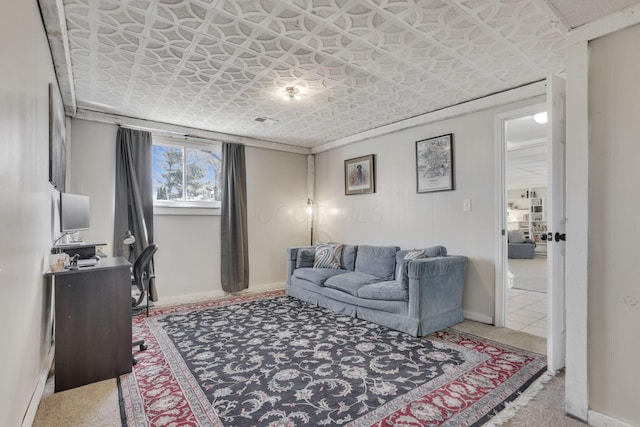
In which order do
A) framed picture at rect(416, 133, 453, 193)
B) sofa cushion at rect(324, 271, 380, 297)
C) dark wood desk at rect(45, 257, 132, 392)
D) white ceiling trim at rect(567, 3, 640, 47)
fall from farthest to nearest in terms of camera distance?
framed picture at rect(416, 133, 453, 193) → sofa cushion at rect(324, 271, 380, 297) → dark wood desk at rect(45, 257, 132, 392) → white ceiling trim at rect(567, 3, 640, 47)

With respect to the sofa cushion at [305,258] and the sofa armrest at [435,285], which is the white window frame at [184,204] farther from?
the sofa armrest at [435,285]

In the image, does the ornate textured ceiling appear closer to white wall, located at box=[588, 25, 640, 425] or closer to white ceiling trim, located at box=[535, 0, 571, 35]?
white ceiling trim, located at box=[535, 0, 571, 35]

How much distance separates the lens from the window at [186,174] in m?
4.39

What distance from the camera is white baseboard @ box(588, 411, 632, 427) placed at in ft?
5.31

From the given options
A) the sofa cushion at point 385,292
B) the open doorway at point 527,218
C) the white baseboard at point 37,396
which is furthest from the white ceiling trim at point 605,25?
the white baseboard at point 37,396

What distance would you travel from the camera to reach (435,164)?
3863 mm

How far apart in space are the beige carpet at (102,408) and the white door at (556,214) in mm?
228

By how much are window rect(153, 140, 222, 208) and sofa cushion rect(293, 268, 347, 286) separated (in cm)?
159

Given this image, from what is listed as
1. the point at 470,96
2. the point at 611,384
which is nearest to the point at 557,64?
the point at 470,96

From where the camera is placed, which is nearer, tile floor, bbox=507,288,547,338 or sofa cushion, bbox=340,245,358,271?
tile floor, bbox=507,288,547,338

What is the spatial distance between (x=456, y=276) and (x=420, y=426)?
1.95m

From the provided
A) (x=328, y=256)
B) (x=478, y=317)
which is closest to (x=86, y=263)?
(x=328, y=256)

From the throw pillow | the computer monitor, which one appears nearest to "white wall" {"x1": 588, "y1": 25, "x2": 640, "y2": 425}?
the throw pillow

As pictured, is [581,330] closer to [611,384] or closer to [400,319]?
[611,384]
